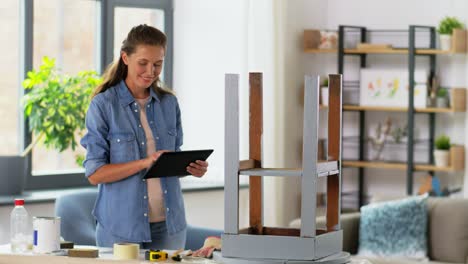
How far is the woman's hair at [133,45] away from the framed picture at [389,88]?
3102 mm

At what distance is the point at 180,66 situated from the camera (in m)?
6.57

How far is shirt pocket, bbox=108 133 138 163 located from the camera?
3543 millimetres

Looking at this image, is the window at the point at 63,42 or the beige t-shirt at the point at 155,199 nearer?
the beige t-shirt at the point at 155,199

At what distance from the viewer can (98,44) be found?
6172 millimetres

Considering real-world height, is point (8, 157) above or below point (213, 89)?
below

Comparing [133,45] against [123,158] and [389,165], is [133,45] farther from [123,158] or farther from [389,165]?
[389,165]

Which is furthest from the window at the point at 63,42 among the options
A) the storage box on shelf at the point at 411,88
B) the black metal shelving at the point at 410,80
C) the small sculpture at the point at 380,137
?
the small sculpture at the point at 380,137

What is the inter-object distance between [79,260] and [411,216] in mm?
2629

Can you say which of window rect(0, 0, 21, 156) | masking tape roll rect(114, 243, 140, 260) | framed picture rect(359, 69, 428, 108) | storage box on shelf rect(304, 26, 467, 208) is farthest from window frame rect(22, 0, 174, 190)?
masking tape roll rect(114, 243, 140, 260)

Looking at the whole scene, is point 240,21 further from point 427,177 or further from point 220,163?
point 427,177

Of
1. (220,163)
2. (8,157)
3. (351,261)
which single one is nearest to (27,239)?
(351,261)

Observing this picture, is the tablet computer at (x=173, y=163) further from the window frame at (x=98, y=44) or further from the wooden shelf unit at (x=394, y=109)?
the wooden shelf unit at (x=394, y=109)

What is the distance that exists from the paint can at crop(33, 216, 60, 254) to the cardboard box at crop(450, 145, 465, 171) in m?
3.65

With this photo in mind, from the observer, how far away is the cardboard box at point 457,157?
6.23 meters
